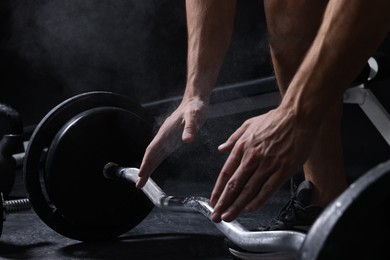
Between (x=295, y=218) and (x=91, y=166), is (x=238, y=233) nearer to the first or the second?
(x=295, y=218)

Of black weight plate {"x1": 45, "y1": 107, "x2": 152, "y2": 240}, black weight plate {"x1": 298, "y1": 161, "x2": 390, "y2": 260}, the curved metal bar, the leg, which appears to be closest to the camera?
black weight plate {"x1": 298, "y1": 161, "x2": 390, "y2": 260}

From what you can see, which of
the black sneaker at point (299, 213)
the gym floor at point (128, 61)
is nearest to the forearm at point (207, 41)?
the black sneaker at point (299, 213)

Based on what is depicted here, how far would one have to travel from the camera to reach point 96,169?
1.30 metres

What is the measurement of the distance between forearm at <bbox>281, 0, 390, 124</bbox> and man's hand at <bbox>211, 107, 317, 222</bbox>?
2 cm

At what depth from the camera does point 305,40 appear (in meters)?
1.07

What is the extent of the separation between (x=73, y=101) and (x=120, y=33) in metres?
1.14

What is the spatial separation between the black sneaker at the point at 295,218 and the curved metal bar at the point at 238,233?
99 millimetres

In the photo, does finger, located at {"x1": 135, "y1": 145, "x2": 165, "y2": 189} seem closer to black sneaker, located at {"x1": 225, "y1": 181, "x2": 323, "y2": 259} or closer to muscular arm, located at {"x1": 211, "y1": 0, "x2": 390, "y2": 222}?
black sneaker, located at {"x1": 225, "y1": 181, "x2": 323, "y2": 259}

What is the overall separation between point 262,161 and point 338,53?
0.50 feet

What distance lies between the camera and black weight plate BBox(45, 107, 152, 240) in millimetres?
1272

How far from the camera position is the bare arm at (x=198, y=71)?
1.05m

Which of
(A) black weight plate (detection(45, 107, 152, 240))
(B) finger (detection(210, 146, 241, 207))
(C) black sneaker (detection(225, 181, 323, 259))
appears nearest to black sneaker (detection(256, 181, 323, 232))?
(C) black sneaker (detection(225, 181, 323, 259))

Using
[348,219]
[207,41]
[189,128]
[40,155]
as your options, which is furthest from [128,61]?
[348,219]

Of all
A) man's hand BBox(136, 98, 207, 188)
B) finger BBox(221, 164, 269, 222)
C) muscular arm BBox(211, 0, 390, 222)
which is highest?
muscular arm BBox(211, 0, 390, 222)
